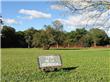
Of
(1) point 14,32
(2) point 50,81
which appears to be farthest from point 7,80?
(1) point 14,32

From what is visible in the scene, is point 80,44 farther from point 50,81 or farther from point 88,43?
point 50,81

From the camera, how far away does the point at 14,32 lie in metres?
101

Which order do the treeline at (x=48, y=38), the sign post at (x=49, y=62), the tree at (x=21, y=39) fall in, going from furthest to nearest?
1. the tree at (x=21, y=39)
2. the treeline at (x=48, y=38)
3. the sign post at (x=49, y=62)

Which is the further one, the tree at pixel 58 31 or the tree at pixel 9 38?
the tree at pixel 9 38

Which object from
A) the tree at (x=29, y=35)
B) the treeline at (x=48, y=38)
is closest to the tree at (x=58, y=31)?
the treeline at (x=48, y=38)

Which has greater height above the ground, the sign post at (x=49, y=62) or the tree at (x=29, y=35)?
the tree at (x=29, y=35)

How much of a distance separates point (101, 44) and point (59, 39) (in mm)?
17560

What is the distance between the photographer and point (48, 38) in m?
89.8

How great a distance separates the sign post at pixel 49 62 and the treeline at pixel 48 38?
70.7 meters

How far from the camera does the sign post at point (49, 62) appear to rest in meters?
14.9

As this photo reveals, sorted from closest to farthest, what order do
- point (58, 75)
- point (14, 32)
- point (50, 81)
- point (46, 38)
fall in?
point (50, 81), point (58, 75), point (46, 38), point (14, 32)

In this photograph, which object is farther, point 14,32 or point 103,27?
point 14,32

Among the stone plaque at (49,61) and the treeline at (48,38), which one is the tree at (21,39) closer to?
the treeline at (48,38)

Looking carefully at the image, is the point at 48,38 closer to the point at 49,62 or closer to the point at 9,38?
the point at 9,38
